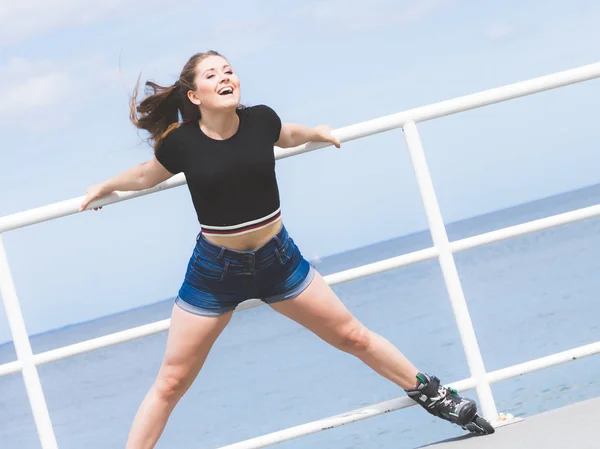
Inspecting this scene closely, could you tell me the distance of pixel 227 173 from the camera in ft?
9.61

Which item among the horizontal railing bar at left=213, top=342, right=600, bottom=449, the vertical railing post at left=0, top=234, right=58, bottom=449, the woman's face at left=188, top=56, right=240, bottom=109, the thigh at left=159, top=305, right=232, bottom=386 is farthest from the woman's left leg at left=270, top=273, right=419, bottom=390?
the vertical railing post at left=0, top=234, right=58, bottom=449

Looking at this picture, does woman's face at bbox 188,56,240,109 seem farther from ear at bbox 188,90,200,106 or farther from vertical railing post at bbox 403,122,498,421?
vertical railing post at bbox 403,122,498,421

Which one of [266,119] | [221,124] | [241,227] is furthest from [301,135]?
[241,227]

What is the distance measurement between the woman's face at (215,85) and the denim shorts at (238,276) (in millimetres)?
416

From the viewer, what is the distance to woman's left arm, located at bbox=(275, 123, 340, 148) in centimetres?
314

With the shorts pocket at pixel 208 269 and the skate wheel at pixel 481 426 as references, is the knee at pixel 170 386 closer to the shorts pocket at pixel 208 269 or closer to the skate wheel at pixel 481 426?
the shorts pocket at pixel 208 269

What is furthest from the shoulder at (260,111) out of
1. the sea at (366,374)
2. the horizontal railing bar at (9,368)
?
the sea at (366,374)

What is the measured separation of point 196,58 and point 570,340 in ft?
65.3

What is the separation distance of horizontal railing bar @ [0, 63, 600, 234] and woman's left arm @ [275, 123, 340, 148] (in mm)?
39

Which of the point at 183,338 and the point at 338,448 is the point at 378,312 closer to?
the point at 338,448

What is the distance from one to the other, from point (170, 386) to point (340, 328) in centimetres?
57

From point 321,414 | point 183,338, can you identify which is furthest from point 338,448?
point 183,338

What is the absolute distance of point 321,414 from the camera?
19.3 meters

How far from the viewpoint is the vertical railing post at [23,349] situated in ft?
10.6
